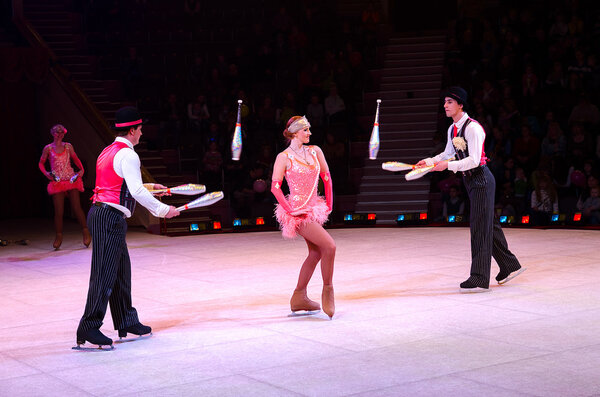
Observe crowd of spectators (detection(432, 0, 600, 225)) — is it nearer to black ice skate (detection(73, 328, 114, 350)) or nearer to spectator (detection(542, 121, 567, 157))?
spectator (detection(542, 121, 567, 157))

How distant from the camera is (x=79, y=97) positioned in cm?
1716

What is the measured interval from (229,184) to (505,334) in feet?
32.7

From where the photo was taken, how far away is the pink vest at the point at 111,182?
6500mm

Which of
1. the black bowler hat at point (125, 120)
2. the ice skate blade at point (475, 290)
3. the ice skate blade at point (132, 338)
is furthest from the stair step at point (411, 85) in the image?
the ice skate blade at point (132, 338)

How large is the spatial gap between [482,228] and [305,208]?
208 centimetres

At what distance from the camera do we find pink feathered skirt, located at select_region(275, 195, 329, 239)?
7.40 meters

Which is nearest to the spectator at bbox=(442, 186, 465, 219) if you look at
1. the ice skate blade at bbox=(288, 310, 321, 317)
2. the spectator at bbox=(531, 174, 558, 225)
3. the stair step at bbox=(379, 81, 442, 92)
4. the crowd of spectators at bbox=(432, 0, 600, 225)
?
the crowd of spectators at bbox=(432, 0, 600, 225)

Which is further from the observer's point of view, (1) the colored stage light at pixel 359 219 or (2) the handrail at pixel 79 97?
(2) the handrail at pixel 79 97

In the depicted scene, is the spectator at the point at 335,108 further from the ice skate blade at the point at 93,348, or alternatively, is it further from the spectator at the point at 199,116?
the ice skate blade at the point at 93,348

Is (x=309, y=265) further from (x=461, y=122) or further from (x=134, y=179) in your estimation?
(x=461, y=122)

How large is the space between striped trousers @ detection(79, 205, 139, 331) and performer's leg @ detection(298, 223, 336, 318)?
1.65 m

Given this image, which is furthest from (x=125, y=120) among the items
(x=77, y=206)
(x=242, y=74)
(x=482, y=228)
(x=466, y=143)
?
(x=242, y=74)

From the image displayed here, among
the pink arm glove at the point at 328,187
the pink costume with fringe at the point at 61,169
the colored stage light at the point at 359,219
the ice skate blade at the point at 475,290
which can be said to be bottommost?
the colored stage light at the point at 359,219

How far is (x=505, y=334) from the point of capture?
6609 mm
